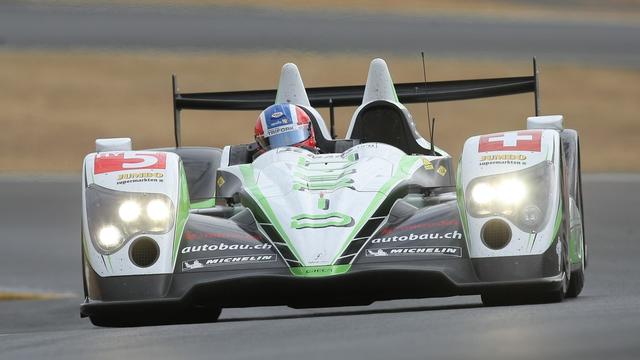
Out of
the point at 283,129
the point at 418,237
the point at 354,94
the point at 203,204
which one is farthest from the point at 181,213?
the point at 354,94

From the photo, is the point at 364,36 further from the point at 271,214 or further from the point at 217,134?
the point at 271,214

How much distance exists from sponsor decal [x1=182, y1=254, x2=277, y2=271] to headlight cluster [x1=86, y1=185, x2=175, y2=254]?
272 millimetres

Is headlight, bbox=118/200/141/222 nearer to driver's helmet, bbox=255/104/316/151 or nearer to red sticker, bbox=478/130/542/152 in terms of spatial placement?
driver's helmet, bbox=255/104/316/151

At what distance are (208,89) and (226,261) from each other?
1934cm

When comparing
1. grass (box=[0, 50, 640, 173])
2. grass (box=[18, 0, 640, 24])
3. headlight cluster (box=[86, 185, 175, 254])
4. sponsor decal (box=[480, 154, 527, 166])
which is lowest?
grass (box=[0, 50, 640, 173])

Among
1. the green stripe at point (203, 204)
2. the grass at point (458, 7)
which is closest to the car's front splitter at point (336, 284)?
the green stripe at point (203, 204)

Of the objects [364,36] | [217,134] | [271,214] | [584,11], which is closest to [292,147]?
[271,214]

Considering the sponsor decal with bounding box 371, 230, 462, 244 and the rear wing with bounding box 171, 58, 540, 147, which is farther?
the rear wing with bounding box 171, 58, 540, 147

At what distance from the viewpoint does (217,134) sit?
85.1 feet

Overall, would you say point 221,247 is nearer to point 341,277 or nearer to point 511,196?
point 341,277

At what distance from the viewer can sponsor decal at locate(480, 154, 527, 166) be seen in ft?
31.1

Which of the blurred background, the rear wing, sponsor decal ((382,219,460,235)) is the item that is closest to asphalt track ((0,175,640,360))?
sponsor decal ((382,219,460,235))

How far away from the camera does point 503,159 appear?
9547 millimetres

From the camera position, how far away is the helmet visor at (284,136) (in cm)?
1110
